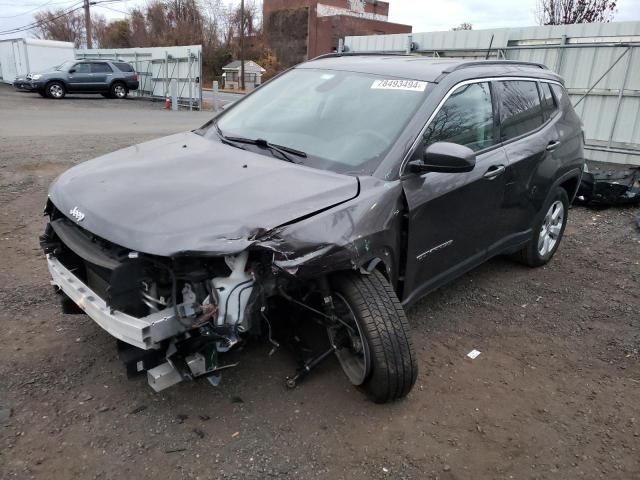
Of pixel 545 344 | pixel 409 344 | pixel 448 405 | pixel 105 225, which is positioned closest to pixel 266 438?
pixel 409 344

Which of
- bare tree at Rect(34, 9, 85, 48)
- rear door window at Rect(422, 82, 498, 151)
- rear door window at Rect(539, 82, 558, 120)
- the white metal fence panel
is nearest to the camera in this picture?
rear door window at Rect(422, 82, 498, 151)

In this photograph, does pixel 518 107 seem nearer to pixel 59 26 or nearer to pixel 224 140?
pixel 224 140

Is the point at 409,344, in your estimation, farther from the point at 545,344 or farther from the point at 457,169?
the point at 545,344

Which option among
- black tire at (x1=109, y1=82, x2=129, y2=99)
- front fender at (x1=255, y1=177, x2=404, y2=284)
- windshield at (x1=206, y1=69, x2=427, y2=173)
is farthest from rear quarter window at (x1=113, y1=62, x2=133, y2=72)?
front fender at (x1=255, y1=177, x2=404, y2=284)

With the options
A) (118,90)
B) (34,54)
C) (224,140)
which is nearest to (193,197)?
(224,140)

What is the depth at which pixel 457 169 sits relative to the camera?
285cm

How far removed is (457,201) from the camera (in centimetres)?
331

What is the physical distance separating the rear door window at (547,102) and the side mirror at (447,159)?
6.83ft

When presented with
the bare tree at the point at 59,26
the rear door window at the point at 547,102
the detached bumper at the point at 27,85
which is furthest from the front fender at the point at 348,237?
the bare tree at the point at 59,26

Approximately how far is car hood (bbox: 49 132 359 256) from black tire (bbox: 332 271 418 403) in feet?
1.48

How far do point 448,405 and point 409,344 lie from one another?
1.67 feet

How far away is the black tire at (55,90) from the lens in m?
22.5

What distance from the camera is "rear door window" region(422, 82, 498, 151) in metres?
3.22

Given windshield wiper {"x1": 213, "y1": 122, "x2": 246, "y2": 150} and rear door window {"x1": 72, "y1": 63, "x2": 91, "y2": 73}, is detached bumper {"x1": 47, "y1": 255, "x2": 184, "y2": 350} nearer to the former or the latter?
windshield wiper {"x1": 213, "y1": 122, "x2": 246, "y2": 150}
